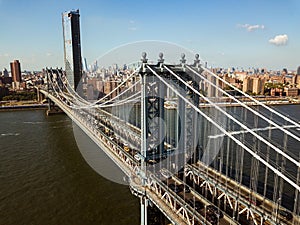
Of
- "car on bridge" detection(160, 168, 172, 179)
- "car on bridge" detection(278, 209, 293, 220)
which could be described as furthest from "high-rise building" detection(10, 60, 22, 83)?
"car on bridge" detection(278, 209, 293, 220)

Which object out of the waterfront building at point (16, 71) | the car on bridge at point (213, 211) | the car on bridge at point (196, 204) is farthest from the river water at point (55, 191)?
the waterfront building at point (16, 71)

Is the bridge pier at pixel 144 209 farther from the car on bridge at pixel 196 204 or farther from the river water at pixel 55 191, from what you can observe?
the car on bridge at pixel 196 204

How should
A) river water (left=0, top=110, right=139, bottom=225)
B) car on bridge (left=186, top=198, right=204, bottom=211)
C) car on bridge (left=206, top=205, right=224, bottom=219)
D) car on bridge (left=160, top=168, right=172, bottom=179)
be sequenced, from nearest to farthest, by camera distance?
car on bridge (left=206, top=205, right=224, bottom=219) → car on bridge (left=186, top=198, right=204, bottom=211) → car on bridge (left=160, top=168, right=172, bottom=179) → river water (left=0, top=110, right=139, bottom=225)

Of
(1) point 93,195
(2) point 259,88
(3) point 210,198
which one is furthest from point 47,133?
(2) point 259,88

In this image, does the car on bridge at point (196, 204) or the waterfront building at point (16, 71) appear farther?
the waterfront building at point (16, 71)

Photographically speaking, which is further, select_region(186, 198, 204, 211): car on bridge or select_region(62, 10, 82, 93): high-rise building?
select_region(62, 10, 82, 93): high-rise building

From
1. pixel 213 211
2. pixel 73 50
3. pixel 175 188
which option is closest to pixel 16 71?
pixel 73 50

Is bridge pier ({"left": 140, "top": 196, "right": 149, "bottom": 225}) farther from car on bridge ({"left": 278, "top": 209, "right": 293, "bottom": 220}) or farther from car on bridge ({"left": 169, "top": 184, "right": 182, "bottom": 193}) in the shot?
car on bridge ({"left": 278, "top": 209, "right": 293, "bottom": 220})

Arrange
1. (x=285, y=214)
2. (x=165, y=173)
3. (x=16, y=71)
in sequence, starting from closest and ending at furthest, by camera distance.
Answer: (x=285, y=214) → (x=165, y=173) → (x=16, y=71)

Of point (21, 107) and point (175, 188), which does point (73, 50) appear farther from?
point (175, 188)
